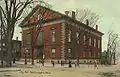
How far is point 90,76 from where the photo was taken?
2858 cm

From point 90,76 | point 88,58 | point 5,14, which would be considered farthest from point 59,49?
point 90,76

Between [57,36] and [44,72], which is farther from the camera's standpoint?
[57,36]

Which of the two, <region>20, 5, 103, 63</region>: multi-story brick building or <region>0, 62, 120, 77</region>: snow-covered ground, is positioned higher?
<region>20, 5, 103, 63</region>: multi-story brick building

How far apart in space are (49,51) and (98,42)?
26.9m

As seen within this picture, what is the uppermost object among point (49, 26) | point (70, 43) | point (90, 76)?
point (49, 26)

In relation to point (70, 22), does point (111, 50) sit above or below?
below

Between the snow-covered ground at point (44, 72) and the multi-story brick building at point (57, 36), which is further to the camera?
the multi-story brick building at point (57, 36)

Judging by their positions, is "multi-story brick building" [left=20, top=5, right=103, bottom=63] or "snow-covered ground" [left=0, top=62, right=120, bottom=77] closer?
"snow-covered ground" [left=0, top=62, right=120, bottom=77]

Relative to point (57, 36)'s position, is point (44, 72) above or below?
below

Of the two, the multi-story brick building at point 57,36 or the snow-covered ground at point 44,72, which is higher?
the multi-story brick building at point 57,36

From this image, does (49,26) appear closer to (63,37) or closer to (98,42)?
(63,37)

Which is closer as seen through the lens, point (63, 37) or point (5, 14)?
point (5, 14)

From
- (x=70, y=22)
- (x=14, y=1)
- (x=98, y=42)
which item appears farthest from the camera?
(x=98, y=42)

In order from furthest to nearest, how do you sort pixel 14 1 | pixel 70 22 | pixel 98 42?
pixel 98 42 → pixel 70 22 → pixel 14 1
